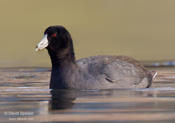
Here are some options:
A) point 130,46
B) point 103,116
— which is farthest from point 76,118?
point 130,46

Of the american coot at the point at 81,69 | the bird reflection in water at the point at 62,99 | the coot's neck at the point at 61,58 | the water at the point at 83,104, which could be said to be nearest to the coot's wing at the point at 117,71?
the american coot at the point at 81,69

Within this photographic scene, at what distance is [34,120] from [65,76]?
424 cm

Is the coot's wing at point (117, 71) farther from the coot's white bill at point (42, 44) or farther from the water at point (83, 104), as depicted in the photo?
the coot's white bill at point (42, 44)

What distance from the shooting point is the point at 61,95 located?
1323 centimetres

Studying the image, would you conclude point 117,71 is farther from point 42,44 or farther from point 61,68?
point 42,44

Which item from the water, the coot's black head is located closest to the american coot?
the coot's black head

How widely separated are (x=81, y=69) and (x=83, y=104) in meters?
2.56

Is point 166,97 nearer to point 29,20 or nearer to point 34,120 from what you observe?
point 34,120

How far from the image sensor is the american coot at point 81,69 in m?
14.0

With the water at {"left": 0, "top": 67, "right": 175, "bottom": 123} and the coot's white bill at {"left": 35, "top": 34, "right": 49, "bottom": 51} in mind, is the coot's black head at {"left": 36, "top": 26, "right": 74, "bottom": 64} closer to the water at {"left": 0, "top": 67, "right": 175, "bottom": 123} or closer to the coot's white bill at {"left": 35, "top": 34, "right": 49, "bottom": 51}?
the coot's white bill at {"left": 35, "top": 34, "right": 49, "bottom": 51}

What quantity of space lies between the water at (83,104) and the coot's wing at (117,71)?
0.33 metres

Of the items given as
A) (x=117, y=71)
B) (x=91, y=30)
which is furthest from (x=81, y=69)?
(x=91, y=30)

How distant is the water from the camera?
32.9ft

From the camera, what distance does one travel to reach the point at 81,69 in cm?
1422
